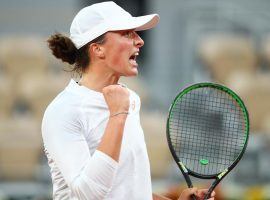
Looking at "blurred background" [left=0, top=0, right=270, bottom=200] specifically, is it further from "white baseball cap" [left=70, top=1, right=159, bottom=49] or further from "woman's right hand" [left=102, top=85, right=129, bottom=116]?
"woman's right hand" [left=102, top=85, right=129, bottom=116]

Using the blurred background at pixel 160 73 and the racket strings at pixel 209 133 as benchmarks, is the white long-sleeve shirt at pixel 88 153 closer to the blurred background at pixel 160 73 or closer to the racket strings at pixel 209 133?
the racket strings at pixel 209 133

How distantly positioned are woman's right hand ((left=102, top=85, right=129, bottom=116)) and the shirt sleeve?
13 cm

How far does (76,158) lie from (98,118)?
0.19 meters

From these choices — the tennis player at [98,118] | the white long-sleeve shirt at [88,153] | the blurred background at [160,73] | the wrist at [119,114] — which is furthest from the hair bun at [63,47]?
the blurred background at [160,73]

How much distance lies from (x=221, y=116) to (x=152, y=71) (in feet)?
13.0

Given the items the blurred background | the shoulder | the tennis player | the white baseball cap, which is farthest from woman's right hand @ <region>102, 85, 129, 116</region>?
the blurred background

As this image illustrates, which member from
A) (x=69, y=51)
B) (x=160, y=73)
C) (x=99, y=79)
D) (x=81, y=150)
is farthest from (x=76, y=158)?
(x=160, y=73)

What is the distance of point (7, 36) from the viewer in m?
8.97

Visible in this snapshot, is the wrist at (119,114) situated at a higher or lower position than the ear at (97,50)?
lower

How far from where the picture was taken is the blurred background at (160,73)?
710 centimetres

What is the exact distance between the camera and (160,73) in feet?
28.5

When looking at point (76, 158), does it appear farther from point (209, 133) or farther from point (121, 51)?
point (209, 133)

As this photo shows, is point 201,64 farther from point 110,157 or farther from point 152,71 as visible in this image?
point 110,157

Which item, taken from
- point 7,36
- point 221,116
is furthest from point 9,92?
point 221,116
